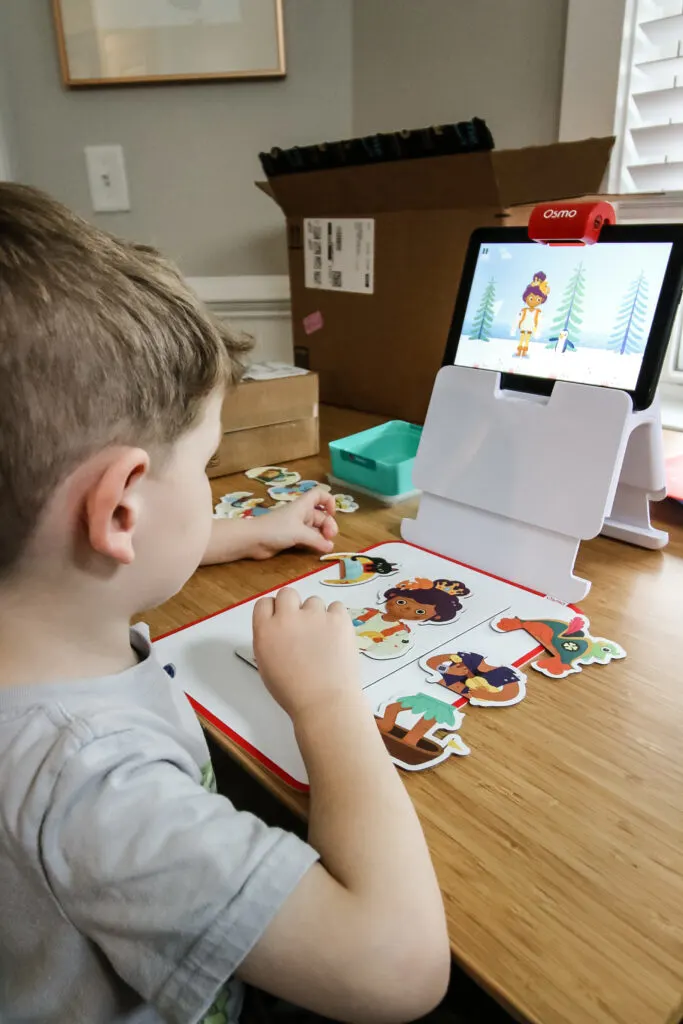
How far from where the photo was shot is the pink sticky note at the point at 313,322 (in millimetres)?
1366

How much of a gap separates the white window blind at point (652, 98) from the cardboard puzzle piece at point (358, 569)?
0.80 meters

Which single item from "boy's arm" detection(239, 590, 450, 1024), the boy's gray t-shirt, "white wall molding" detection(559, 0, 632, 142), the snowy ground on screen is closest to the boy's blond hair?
the boy's gray t-shirt

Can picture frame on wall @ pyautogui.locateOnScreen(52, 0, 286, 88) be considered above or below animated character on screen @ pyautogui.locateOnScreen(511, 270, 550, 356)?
above

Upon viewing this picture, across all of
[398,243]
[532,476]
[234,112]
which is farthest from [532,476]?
[234,112]

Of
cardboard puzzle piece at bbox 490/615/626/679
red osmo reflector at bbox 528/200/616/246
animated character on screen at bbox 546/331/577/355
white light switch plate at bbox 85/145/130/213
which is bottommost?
cardboard puzzle piece at bbox 490/615/626/679

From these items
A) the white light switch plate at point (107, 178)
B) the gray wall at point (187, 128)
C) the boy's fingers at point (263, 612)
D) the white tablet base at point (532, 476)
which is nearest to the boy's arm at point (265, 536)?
the white tablet base at point (532, 476)

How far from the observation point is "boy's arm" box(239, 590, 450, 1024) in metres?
0.37

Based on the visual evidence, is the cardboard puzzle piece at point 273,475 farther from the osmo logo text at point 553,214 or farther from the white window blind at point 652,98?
the white window blind at point 652,98

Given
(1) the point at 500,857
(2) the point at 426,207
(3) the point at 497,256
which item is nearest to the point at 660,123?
(2) the point at 426,207

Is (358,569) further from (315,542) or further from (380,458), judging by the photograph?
(380,458)

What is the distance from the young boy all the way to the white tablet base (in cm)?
35

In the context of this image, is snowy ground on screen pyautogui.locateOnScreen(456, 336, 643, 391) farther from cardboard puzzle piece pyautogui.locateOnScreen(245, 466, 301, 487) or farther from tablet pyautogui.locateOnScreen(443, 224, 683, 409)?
cardboard puzzle piece pyautogui.locateOnScreen(245, 466, 301, 487)

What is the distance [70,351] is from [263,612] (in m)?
0.28

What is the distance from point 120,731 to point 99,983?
14 centimetres
